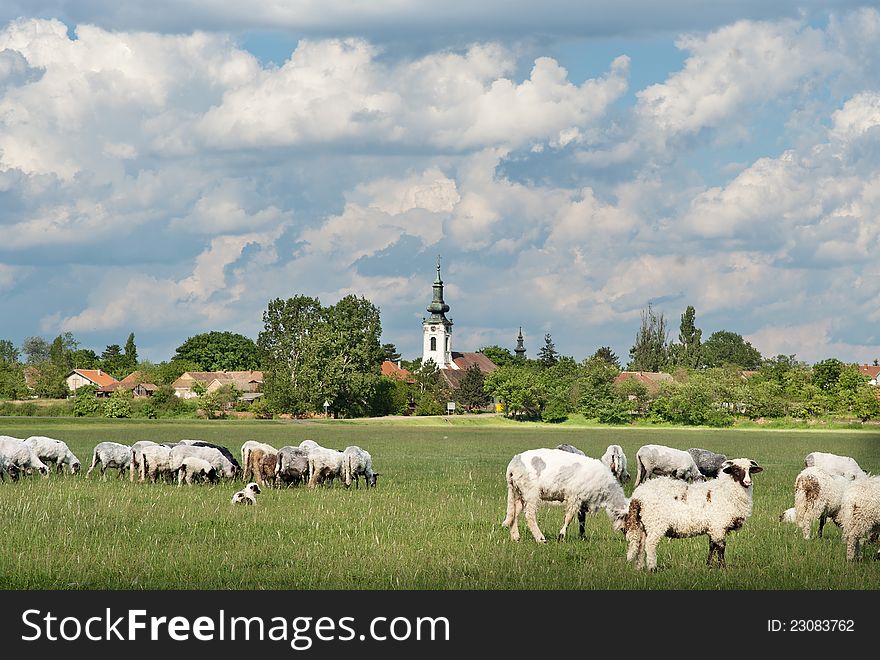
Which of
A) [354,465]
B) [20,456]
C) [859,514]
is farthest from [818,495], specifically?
[20,456]

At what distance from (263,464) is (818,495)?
16090mm

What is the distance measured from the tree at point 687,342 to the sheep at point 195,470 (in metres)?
163

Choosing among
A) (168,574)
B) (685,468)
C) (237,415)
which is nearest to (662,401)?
(237,415)

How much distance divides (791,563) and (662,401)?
322 ft

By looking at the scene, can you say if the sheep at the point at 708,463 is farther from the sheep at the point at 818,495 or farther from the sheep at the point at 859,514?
the sheep at the point at 859,514

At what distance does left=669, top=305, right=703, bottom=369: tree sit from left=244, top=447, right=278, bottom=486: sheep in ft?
537

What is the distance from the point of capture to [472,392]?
14800 cm

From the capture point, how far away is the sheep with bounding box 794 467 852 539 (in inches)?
786

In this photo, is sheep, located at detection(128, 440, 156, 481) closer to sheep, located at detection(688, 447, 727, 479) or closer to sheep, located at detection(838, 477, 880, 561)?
sheep, located at detection(688, 447, 727, 479)

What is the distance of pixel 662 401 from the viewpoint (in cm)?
11381

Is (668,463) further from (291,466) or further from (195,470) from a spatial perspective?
(195,470)

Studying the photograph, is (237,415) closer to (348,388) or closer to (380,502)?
(348,388)

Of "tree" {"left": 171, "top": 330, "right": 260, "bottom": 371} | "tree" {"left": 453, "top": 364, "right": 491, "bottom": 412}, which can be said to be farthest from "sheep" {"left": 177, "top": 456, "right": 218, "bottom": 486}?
"tree" {"left": 171, "top": 330, "right": 260, "bottom": 371}

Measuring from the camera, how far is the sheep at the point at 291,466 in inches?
1206
